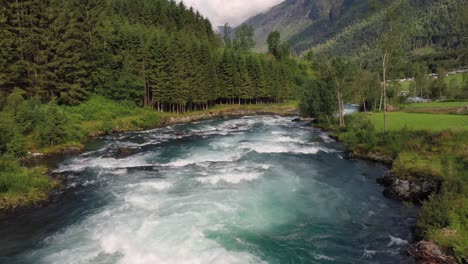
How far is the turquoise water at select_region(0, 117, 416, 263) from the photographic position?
16094 mm

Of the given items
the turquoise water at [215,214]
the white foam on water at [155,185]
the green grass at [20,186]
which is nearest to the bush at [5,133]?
the green grass at [20,186]

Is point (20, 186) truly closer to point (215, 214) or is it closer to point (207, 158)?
point (215, 214)

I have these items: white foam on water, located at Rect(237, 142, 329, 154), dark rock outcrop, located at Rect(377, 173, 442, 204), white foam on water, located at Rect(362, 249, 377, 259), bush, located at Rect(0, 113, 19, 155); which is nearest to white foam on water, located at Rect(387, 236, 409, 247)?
white foam on water, located at Rect(362, 249, 377, 259)

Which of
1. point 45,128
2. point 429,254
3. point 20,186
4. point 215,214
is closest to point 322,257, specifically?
point 429,254

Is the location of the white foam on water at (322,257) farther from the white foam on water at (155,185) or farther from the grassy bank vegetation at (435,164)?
the white foam on water at (155,185)

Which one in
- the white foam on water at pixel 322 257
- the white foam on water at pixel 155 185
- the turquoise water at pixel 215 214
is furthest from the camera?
the white foam on water at pixel 155 185

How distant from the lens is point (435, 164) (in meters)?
24.9

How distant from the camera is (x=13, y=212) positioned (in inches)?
833

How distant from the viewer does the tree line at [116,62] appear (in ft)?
176

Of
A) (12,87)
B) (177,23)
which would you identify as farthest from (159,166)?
(177,23)

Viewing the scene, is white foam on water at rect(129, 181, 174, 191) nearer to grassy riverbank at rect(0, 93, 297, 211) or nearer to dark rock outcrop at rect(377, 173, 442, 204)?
grassy riverbank at rect(0, 93, 297, 211)

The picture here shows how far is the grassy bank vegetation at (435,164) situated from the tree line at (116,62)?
44337 mm

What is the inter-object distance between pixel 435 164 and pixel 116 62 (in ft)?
208

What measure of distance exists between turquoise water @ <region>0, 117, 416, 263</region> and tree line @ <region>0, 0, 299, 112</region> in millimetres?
28518
